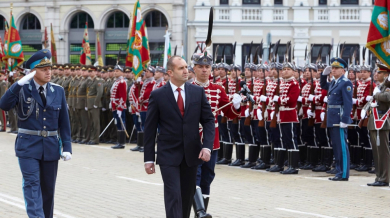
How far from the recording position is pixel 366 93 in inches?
565

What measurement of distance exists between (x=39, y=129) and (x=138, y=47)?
12.9m

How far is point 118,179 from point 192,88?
572 cm

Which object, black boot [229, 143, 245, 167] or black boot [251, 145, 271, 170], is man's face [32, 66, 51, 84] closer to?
black boot [251, 145, 271, 170]

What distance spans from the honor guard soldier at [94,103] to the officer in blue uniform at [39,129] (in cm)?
1259

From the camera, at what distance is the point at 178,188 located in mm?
7082

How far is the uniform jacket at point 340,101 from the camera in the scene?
12.8 metres

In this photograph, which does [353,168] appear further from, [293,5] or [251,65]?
[293,5]

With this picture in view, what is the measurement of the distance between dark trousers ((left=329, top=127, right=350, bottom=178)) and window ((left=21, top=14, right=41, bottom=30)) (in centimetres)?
2943

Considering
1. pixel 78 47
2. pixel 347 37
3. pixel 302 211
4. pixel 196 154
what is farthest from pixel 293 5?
pixel 196 154

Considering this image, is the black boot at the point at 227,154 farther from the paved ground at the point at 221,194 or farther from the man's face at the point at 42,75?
the man's face at the point at 42,75

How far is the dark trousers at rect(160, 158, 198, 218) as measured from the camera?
702 centimetres

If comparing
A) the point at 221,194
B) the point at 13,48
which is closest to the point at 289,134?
the point at 221,194

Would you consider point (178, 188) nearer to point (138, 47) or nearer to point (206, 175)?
point (206, 175)

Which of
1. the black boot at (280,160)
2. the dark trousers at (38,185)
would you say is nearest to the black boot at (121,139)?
the black boot at (280,160)
